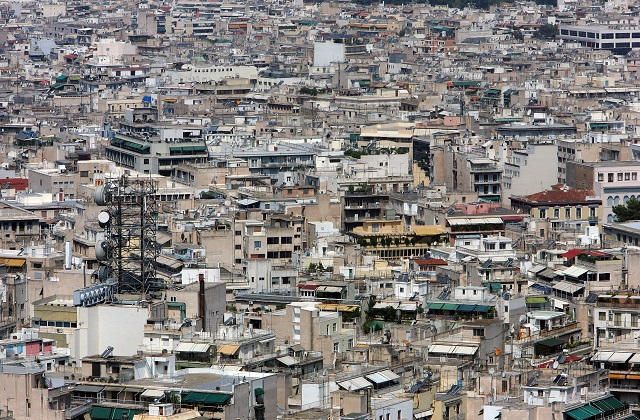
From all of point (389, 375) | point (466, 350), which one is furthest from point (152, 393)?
point (466, 350)

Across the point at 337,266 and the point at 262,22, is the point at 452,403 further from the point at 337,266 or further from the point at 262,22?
the point at 262,22

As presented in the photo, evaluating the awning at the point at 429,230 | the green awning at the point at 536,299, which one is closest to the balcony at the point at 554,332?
the green awning at the point at 536,299

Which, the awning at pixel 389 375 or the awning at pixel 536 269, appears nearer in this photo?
the awning at pixel 389 375

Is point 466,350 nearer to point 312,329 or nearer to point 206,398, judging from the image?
point 312,329

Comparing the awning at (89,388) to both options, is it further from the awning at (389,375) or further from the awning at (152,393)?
the awning at (389,375)

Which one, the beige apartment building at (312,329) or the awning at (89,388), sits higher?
the beige apartment building at (312,329)

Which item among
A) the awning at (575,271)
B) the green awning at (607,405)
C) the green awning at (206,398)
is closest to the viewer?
the green awning at (607,405)
